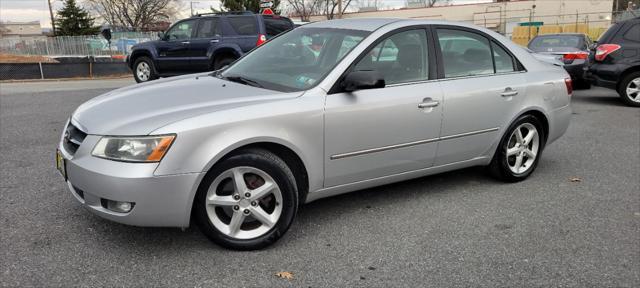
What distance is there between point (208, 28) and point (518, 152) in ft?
29.6

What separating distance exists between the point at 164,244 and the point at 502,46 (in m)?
3.42

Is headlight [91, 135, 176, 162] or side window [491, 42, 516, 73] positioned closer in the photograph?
headlight [91, 135, 176, 162]

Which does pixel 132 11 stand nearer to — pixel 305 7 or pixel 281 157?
pixel 305 7

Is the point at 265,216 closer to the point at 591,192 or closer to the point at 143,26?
the point at 591,192

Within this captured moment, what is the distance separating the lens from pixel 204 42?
39.2 feet

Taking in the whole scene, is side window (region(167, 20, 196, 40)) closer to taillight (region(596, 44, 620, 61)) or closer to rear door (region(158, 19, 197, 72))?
rear door (region(158, 19, 197, 72))

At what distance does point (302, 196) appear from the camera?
354cm

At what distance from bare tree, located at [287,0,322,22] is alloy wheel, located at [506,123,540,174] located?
49557 mm

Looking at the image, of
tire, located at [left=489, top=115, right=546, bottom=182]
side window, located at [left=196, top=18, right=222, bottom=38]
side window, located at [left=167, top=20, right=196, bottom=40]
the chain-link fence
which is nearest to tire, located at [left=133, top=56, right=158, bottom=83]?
side window, located at [left=167, top=20, right=196, bottom=40]

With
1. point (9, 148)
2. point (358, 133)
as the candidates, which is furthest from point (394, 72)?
point (9, 148)

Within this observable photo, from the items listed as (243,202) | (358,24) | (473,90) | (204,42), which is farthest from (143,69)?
(243,202)

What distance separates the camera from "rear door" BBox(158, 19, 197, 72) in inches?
482

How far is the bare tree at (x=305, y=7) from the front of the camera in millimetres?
53250

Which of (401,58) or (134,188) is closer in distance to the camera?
(134,188)
